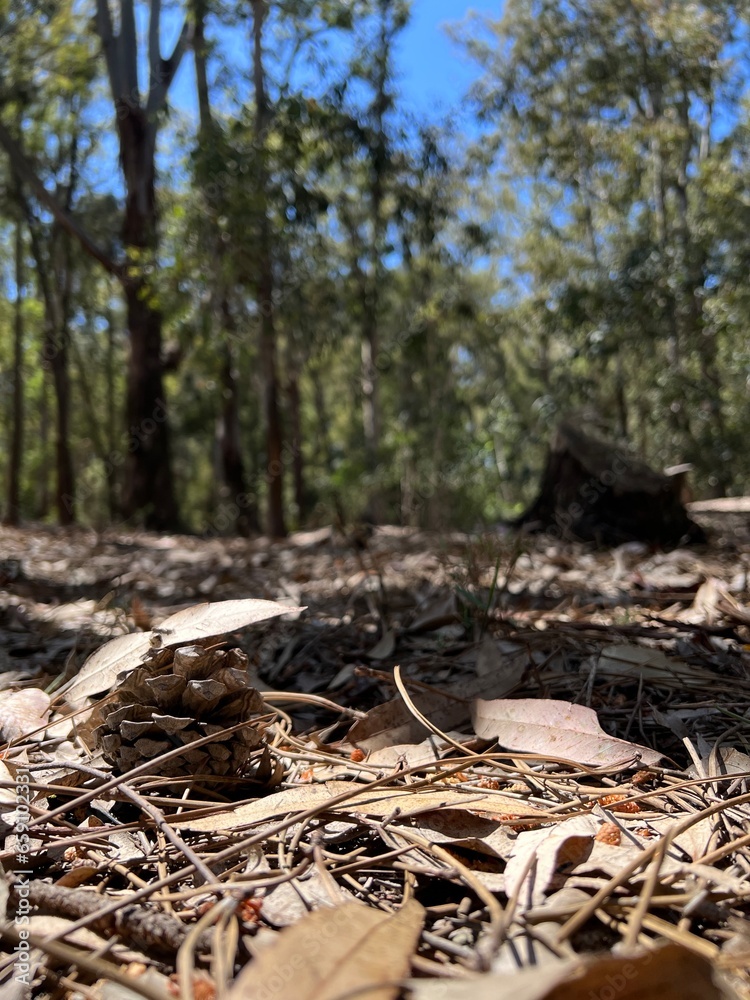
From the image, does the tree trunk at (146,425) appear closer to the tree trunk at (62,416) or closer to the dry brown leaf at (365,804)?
the tree trunk at (62,416)

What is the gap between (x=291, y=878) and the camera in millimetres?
984

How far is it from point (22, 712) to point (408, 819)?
0.90 m

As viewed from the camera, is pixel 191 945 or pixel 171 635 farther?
pixel 171 635

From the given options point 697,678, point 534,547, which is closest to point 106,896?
point 697,678

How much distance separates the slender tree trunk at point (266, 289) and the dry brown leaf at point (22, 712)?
5.94 metres

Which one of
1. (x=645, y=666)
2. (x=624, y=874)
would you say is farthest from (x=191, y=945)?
(x=645, y=666)

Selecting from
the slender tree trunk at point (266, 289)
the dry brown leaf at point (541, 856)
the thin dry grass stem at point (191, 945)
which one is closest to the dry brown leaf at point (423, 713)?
the dry brown leaf at point (541, 856)

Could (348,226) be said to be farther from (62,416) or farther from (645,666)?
(645,666)

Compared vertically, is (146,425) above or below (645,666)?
above

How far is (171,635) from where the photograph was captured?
1.39 metres

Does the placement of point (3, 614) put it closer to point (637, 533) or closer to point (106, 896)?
point (106, 896)

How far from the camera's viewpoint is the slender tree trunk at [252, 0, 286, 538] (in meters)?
6.85

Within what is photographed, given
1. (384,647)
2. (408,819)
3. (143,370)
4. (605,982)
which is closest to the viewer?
(605,982)

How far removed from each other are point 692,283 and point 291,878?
30.1 ft
